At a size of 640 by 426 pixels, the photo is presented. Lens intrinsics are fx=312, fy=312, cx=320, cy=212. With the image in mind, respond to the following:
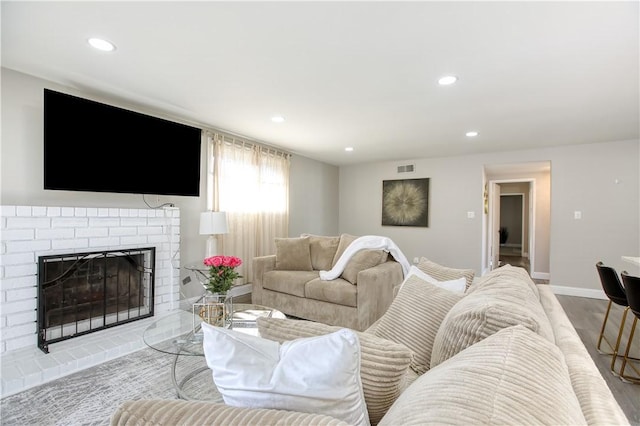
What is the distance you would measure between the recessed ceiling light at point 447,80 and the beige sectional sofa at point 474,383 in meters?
1.94

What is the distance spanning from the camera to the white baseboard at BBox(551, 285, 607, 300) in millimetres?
4535

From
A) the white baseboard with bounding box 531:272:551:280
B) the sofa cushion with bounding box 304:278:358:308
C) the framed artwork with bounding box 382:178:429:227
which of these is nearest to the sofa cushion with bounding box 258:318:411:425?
the sofa cushion with bounding box 304:278:358:308

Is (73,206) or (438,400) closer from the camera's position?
(438,400)

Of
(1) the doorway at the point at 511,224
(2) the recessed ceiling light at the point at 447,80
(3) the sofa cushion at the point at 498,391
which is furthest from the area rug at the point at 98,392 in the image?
(1) the doorway at the point at 511,224

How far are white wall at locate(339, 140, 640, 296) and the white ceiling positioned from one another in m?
1.07

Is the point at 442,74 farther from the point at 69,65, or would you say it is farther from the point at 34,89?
the point at 34,89

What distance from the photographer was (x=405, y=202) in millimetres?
6074

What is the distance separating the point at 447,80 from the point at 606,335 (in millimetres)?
2970

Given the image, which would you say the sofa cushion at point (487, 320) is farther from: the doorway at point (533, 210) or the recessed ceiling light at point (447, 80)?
the doorway at point (533, 210)

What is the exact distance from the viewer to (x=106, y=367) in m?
2.28

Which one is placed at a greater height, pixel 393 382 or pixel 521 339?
pixel 521 339

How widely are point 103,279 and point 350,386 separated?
298 centimetres

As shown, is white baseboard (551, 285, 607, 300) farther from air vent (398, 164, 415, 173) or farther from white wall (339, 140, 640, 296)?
air vent (398, 164, 415, 173)

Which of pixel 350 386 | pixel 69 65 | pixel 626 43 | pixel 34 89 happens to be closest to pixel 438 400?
pixel 350 386
